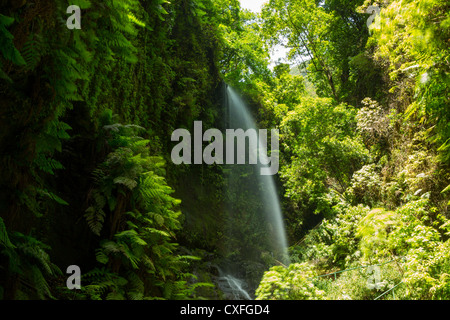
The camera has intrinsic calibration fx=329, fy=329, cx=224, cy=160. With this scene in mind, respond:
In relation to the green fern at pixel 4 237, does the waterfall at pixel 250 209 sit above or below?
above

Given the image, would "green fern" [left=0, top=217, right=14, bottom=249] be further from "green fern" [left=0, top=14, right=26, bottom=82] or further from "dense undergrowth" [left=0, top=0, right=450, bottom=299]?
"green fern" [left=0, top=14, right=26, bottom=82]

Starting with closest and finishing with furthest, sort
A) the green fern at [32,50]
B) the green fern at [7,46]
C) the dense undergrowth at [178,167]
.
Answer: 1. the green fern at [7,46]
2. the green fern at [32,50]
3. the dense undergrowth at [178,167]

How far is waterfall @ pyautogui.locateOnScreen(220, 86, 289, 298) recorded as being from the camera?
12.6 metres

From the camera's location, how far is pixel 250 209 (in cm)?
1409

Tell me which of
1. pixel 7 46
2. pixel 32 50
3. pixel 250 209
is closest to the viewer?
pixel 7 46

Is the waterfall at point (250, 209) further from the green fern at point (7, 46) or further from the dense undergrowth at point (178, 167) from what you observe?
the green fern at point (7, 46)

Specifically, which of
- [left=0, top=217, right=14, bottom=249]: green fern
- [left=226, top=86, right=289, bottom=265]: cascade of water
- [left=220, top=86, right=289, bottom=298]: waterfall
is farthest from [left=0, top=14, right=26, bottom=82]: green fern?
[left=226, top=86, right=289, bottom=265]: cascade of water

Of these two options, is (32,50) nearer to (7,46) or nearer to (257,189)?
(7,46)

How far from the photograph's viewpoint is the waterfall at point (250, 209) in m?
12.6

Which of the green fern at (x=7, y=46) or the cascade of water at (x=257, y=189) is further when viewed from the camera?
the cascade of water at (x=257, y=189)

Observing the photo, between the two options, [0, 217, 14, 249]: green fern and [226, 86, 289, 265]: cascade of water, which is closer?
[0, 217, 14, 249]: green fern

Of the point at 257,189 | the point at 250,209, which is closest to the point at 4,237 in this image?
the point at 250,209

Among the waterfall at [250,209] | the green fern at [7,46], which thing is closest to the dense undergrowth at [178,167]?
the green fern at [7,46]

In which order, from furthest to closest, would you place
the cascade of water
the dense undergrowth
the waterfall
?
1. the cascade of water
2. the waterfall
3. the dense undergrowth
